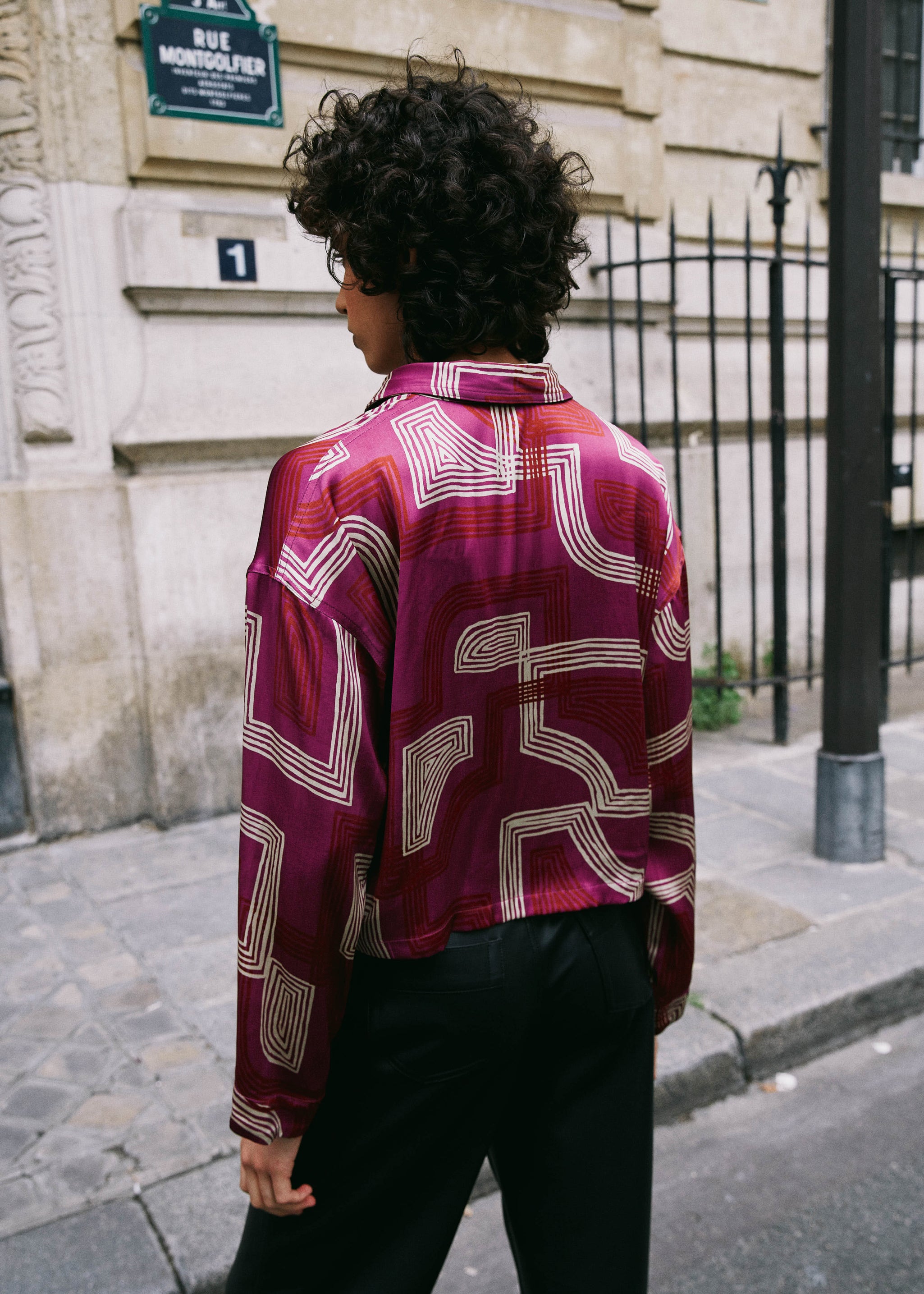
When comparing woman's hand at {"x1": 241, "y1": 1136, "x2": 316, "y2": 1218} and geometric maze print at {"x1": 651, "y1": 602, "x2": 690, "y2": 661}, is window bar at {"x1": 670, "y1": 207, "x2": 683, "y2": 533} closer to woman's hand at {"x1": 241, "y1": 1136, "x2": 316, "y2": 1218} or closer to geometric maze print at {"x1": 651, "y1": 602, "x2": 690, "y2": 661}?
geometric maze print at {"x1": 651, "y1": 602, "x2": 690, "y2": 661}

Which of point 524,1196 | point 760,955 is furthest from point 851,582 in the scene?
point 524,1196

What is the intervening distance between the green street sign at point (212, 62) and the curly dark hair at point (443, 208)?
3.62m

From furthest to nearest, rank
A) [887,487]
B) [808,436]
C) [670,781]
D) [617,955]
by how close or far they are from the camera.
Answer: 1. [887,487]
2. [808,436]
3. [670,781]
4. [617,955]

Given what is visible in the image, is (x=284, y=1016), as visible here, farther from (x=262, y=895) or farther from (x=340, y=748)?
(x=340, y=748)

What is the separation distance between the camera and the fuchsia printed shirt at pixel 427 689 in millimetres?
1211

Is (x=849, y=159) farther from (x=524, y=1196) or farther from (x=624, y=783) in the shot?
(x=524, y=1196)

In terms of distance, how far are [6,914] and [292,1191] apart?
309 centimetres

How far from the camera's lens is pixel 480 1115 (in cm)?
135

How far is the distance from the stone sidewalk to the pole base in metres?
0.08

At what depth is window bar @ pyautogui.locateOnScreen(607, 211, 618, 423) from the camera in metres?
5.39

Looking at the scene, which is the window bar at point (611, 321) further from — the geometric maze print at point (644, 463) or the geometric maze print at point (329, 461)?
the geometric maze print at point (329, 461)

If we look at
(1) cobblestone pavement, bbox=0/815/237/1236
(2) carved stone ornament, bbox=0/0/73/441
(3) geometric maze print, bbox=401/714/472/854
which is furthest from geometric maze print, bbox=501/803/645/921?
(2) carved stone ornament, bbox=0/0/73/441

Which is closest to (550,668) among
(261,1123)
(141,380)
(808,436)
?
(261,1123)

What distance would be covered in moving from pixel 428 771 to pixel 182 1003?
2.43 meters
